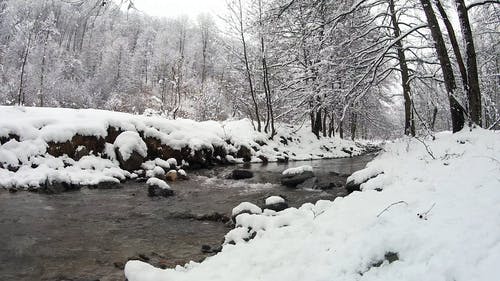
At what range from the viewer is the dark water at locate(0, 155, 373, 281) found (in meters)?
4.75

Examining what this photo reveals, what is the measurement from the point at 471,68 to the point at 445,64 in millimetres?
616

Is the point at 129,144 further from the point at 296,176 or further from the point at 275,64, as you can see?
the point at 275,64

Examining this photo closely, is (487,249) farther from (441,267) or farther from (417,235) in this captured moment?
(417,235)

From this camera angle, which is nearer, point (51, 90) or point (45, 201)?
point (45, 201)

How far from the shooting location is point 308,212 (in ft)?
18.5

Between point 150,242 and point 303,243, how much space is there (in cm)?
272

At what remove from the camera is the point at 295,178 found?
34.1 ft

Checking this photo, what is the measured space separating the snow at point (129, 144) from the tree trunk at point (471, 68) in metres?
9.26

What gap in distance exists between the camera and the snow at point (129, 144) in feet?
38.0

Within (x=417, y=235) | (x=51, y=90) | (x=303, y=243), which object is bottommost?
(x=303, y=243)

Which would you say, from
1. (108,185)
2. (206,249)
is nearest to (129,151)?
(108,185)

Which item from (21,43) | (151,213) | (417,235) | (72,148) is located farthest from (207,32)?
(417,235)

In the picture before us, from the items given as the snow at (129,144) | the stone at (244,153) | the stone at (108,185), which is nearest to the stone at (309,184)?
the stone at (108,185)

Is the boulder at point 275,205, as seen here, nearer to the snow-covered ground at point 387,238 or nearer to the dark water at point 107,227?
the dark water at point 107,227
